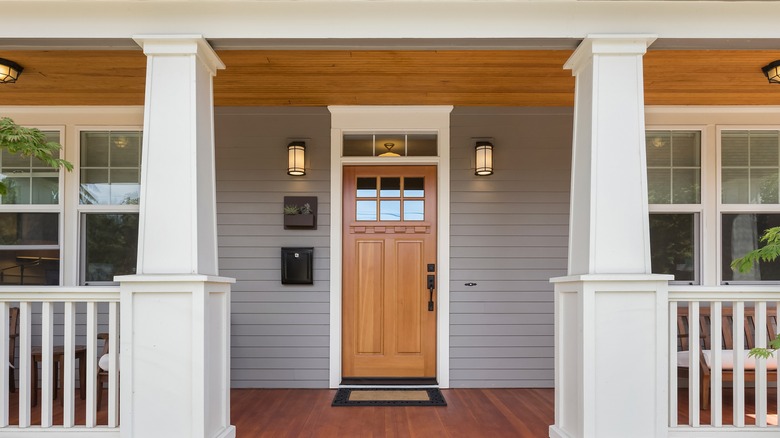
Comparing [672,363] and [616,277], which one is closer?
[616,277]

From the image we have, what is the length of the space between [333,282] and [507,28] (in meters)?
2.76

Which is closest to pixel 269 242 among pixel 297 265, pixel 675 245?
pixel 297 265

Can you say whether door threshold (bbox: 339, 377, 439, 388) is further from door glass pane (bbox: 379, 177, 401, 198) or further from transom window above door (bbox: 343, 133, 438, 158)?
transom window above door (bbox: 343, 133, 438, 158)

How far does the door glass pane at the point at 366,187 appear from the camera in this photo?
513 centimetres

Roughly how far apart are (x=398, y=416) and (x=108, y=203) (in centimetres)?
323

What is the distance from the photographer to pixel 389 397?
4504 millimetres

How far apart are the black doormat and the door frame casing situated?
13.3 inches

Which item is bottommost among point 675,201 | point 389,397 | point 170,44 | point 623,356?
point 389,397

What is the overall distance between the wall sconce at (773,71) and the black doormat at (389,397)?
343 centimetres

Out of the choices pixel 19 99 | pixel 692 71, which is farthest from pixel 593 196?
pixel 19 99

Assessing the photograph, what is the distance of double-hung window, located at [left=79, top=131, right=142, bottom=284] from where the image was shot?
4977mm

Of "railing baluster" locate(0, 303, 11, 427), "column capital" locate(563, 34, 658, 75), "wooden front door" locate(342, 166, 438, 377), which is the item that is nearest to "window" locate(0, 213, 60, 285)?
"railing baluster" locate(0, 303, 11, 427)

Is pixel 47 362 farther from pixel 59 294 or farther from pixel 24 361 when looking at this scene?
pixel 59 294

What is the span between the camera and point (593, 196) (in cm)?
295
